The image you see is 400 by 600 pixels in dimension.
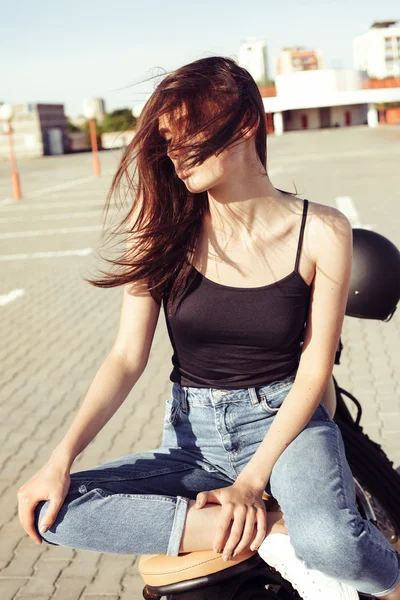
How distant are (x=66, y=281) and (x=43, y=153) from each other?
50550 millimetres

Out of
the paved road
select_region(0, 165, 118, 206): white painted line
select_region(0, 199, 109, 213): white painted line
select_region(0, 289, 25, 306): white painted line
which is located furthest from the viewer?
select_region(0, 165, 118, 206): white painted line

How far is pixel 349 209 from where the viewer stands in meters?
14.7

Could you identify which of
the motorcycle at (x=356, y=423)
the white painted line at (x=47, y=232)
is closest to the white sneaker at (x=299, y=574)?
the motorcycle at (x=356, y=423)

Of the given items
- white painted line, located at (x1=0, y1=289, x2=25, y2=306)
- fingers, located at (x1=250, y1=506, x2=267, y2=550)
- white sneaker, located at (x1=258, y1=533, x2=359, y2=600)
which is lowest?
white painted line, located at (x1=0, y1=289, x2=25, y2=306)

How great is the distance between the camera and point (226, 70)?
1946 millimetres

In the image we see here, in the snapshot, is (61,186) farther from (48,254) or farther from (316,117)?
(316,117)

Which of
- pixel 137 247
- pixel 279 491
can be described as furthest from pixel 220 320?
pixel 279 491

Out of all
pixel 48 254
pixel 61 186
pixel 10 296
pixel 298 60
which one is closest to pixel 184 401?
pixel 298 60

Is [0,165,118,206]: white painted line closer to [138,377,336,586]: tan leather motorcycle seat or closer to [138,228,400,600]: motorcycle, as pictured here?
[138,228,400,600]: motorcycle

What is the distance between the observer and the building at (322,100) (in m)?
2.17

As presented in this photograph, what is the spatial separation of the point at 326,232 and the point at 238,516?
2.20 ft

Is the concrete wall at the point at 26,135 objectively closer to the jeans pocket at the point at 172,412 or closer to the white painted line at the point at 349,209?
the white painted line at the point at 349,209

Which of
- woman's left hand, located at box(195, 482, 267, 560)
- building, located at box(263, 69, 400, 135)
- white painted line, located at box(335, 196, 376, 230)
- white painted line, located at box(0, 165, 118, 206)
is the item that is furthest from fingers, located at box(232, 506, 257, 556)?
white painted line, located at box(0, 165, 118, 206)

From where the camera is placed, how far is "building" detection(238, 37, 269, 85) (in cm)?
224
